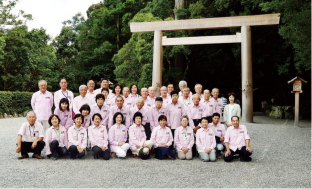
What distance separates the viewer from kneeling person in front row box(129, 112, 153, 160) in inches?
215

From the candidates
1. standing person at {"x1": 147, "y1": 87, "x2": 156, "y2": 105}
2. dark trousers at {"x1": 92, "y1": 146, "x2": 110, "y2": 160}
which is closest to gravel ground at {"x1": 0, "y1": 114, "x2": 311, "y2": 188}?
dark trousers at {"x1": 92, "y1": 146, "x2": 110, "y2": 160}

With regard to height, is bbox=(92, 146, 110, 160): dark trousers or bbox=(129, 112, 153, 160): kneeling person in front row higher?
bbox=(129, 112, 153, 160): kneeling person in front row

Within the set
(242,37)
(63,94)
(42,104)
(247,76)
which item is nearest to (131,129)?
(63,94)

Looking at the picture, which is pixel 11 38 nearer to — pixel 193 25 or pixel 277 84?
pixel 193 25

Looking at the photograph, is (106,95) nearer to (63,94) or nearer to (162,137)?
(63,94)

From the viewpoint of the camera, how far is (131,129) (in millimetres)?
5602

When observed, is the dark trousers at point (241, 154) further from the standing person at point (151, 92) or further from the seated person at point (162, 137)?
the standing person at point (151, 92)

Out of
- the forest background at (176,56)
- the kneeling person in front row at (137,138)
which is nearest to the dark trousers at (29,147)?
the kneeling person in front row at (137,138)

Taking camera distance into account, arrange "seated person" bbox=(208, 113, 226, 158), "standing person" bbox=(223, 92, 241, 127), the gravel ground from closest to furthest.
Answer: the gravel ground < "seated person" bbox=(208, 113, 226, 158) < "standing person" bbox=(223, 92, 241, 127)

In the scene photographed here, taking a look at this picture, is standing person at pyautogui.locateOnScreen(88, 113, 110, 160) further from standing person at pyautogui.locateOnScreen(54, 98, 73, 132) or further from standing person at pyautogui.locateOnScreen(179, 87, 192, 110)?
standing person at pyautogui.locateOnScreen(179, 87, 192, 110)

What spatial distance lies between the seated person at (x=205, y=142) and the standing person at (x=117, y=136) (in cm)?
143

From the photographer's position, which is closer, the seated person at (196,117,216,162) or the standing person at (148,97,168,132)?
the seated person at (196,117,216,162)

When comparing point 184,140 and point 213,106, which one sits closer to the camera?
point 184,140

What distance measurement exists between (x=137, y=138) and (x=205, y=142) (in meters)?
1.37
